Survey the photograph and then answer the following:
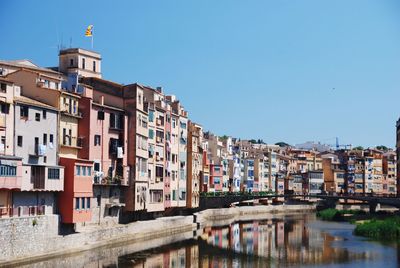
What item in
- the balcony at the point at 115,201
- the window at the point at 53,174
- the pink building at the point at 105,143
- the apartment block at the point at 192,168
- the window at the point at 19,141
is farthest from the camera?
the apartment block at the point at 192,168

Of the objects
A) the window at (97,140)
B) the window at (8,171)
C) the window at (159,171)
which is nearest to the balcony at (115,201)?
the window at (97,140)

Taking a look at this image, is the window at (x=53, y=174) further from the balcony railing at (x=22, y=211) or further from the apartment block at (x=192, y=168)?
the apartment block at (x=192, y=168)

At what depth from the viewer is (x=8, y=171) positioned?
40.9m

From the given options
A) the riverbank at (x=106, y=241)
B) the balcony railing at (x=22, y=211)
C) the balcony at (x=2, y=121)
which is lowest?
the riverbank at (x=106, y=241)

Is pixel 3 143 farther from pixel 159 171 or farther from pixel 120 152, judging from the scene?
pixel 159 171

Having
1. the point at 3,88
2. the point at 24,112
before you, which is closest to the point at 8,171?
the point at 24,112

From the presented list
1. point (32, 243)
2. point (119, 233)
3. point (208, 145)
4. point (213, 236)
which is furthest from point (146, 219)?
point (208, 145)

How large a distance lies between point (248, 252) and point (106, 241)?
1160 cm

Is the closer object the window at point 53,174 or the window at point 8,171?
the window at point 8,171

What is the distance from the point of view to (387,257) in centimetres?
4825

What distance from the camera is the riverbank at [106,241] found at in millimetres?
39625

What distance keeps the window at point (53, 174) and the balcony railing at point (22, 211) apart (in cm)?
213

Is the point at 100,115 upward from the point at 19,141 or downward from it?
upward

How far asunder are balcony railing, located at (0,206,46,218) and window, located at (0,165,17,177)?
2130mm
